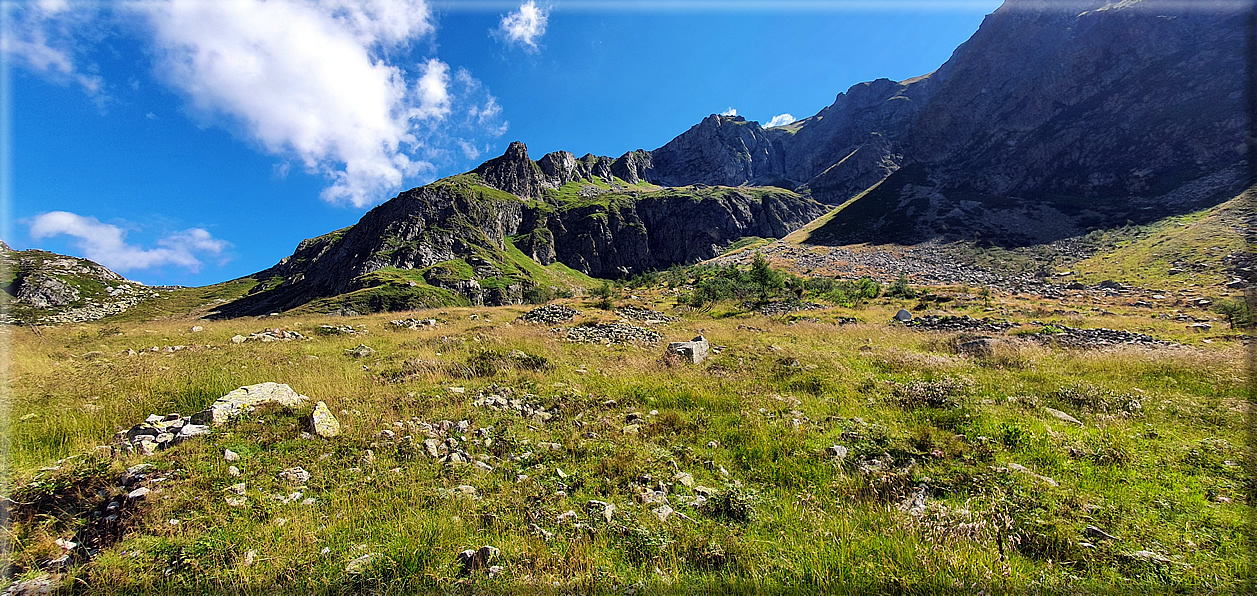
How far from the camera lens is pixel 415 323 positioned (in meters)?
20.5

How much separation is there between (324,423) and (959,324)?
82.4 ft

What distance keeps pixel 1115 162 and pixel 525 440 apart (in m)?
150

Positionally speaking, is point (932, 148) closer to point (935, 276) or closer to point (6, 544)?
point (935, 276)

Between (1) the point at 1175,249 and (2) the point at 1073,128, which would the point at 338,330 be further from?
(2) the point at 1073,128

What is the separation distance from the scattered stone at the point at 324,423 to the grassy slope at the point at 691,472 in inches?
7.4

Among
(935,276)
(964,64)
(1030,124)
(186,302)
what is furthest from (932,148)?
(186,302)

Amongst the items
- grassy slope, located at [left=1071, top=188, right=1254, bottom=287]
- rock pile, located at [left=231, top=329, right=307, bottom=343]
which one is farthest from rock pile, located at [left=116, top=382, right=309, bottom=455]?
grassy slope, located at [left=1071, top=188, right=1254, bottom=287]

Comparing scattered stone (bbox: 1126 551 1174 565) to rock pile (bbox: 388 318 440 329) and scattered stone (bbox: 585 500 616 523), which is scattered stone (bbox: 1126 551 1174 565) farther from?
rock pile (bbox: 388 318 440 329)

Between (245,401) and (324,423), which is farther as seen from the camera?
(245,401)

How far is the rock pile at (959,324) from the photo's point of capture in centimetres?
1874

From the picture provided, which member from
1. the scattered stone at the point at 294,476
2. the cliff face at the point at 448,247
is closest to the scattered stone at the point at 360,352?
the scattered stone at the point at 294,476

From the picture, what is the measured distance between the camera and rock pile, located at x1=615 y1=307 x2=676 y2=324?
24.6 m

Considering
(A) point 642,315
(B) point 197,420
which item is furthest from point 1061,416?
(A) point 642,315

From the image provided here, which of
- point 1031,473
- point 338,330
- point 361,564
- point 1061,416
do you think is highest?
point 338,330
